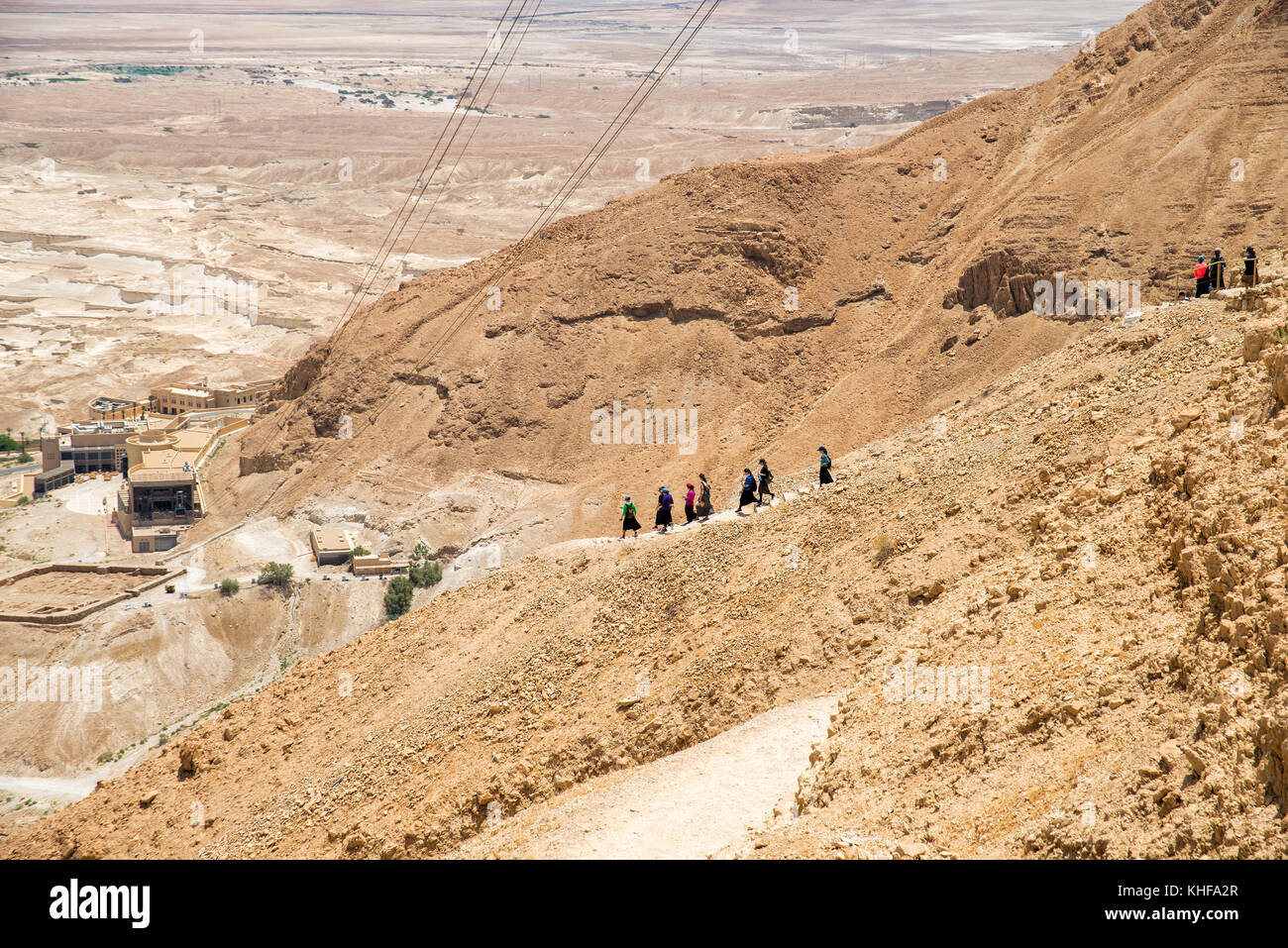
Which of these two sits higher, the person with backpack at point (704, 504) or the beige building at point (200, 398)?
the person with backpack at point (704, 504)

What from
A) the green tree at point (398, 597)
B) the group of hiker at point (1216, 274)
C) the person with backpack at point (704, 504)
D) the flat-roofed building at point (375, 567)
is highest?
the group of hiker at point (1216, 274)

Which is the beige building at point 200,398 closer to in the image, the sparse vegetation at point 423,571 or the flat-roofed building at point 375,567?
the flat-roofed building at point 375,567

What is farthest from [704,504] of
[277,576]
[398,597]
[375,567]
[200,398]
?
[200,398]

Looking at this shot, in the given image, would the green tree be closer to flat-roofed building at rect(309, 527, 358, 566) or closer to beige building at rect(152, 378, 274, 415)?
flat-roofed building at rect(309, 527, 358, 566)

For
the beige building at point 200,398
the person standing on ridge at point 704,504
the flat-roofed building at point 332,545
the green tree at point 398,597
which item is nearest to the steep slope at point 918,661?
the person standing on ridge at point 704,504

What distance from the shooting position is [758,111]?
160 meters

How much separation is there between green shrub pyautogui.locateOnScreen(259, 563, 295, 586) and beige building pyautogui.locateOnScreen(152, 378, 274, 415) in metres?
25.0

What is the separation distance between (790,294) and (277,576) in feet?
63.2

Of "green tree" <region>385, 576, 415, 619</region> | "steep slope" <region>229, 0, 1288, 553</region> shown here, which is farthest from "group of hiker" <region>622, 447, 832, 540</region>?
"green tree" <region>385, 576, 415, 619</region>

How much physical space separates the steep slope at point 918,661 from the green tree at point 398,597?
40.8ft

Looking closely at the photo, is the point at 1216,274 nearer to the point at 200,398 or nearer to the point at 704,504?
the point at 704,504

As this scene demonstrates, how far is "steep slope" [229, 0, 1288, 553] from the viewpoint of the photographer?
109ft

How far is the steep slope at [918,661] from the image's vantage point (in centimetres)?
919

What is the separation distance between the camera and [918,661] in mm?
12875
